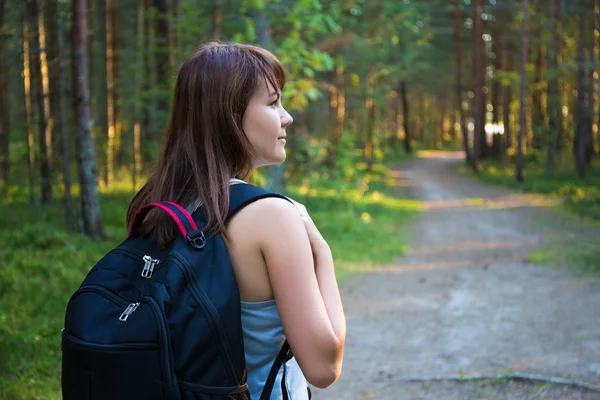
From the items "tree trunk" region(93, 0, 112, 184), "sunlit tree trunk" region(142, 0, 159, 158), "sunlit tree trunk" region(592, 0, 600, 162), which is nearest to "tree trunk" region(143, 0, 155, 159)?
"sunlit tree trunk" region(142, 0, 159, 158)

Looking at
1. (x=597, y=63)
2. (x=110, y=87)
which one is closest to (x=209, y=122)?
(x=110, y=87)

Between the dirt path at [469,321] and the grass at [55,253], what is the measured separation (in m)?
0.98

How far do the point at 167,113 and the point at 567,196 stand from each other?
12.1 m

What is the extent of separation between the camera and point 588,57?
80.3 feet

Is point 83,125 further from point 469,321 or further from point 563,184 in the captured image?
point 563,184

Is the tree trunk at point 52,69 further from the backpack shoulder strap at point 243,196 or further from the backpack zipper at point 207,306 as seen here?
the backpack zipper at point 207,306

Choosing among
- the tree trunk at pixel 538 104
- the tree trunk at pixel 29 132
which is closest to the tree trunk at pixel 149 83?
the tree trunk at pixel 29 132

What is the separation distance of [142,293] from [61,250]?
7510 mm

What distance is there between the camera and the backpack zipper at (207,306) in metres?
1.63

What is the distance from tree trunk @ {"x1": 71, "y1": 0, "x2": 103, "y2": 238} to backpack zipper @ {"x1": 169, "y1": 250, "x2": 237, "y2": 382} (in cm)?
855

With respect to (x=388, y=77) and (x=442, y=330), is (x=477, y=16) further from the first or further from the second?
(x=442, y=330)

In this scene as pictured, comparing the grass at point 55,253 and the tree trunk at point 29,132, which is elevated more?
the tree trunk at point 29,132

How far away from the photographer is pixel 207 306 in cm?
163

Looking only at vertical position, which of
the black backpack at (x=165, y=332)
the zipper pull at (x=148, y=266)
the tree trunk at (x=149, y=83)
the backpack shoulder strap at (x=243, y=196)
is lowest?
the black backpack at (x=165, y=332)
